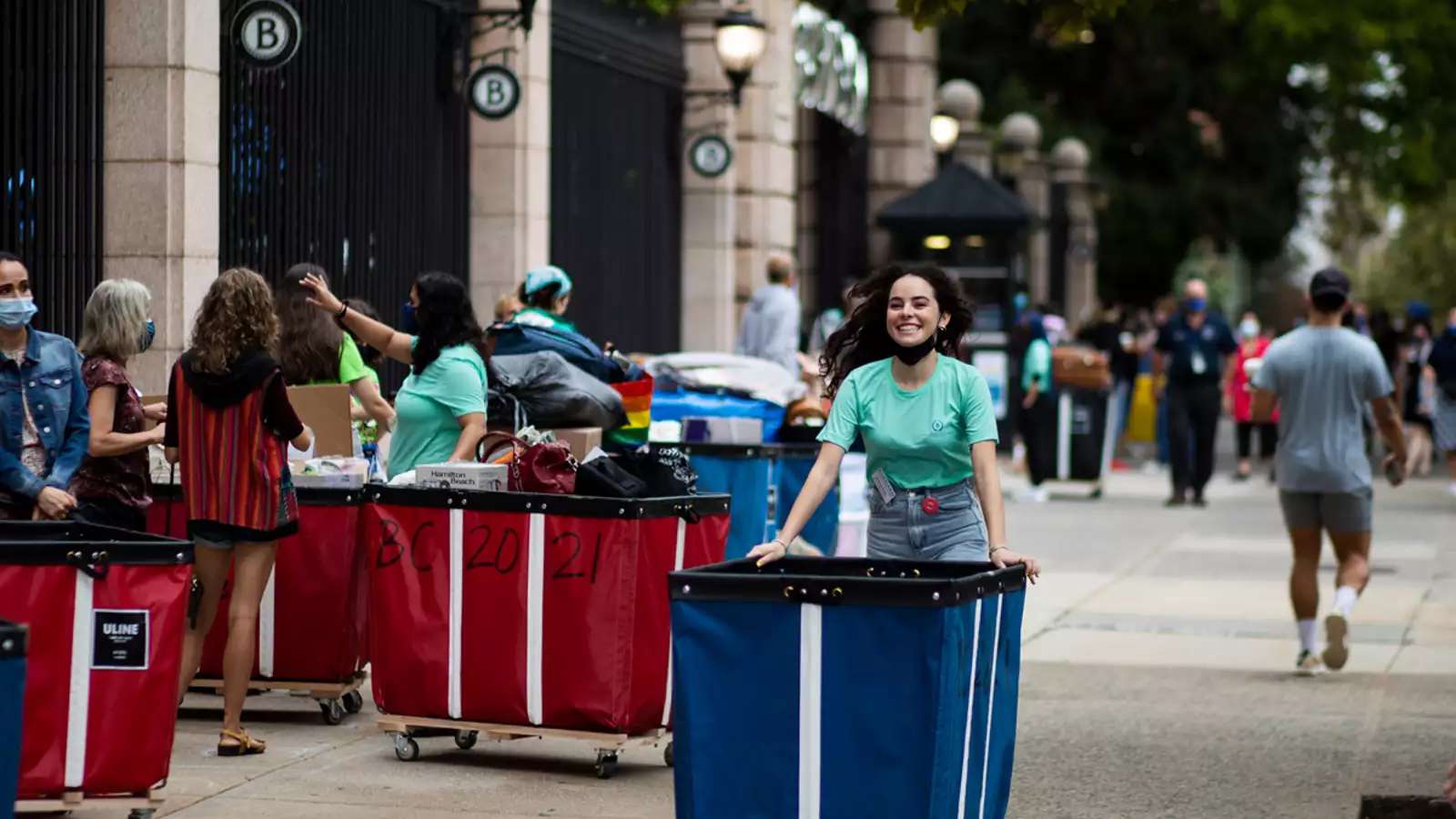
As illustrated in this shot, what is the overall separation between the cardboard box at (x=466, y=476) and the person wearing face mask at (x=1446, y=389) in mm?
14715

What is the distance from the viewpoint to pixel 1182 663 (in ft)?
38.7

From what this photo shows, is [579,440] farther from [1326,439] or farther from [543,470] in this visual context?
[1326,439]

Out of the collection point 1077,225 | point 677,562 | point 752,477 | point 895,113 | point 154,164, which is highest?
point 895,113

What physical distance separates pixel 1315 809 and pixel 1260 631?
513cm

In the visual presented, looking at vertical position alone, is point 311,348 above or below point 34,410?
above

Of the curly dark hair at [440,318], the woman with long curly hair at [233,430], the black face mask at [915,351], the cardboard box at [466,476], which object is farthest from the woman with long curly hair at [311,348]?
the black face mask at [915,351]

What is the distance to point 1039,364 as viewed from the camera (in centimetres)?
2212

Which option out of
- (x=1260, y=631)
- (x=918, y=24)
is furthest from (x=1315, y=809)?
(x=1260, y=631)

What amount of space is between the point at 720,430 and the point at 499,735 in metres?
4.38

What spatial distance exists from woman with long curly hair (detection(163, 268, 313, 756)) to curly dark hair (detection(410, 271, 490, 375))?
2.87ft

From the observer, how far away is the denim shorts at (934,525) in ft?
24.2

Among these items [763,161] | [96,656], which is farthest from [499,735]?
[763,161]

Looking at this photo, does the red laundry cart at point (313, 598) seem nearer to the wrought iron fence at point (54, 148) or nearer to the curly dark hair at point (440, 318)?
the curly dark hair at point (440, 318)

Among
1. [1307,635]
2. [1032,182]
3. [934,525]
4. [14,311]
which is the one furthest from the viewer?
[1032,182]
